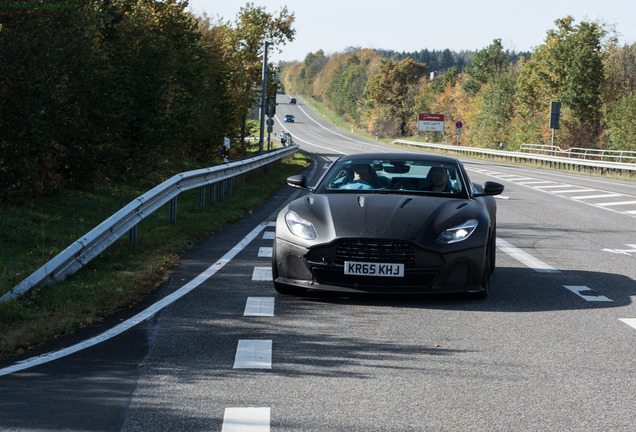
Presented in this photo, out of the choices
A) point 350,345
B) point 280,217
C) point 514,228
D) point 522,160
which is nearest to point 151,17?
point 514,228

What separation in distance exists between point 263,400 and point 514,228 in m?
10.9

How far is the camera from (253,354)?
5.52 metres

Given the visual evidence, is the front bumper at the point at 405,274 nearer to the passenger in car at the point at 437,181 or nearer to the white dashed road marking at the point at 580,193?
the passenger in car at the point at 437,181

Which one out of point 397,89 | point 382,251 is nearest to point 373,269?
point 382,251

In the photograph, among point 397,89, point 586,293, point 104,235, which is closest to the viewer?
point 586,293

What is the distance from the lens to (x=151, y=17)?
2531cm

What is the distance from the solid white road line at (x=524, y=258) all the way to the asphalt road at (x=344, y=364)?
435 millimetres

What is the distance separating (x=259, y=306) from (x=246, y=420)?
3099mm

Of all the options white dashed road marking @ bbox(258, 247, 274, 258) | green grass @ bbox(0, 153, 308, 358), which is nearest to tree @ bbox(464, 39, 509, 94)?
green grass @ bbox(0, 153, 308, 358)

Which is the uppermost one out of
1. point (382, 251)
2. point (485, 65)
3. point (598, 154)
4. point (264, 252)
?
point (485, 65)

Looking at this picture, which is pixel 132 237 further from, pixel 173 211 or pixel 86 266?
pixel 173 211

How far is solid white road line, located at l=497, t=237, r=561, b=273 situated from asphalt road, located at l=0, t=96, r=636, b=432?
44 cm

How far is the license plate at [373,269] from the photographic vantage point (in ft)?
23.5

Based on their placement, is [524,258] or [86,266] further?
[524,258]
